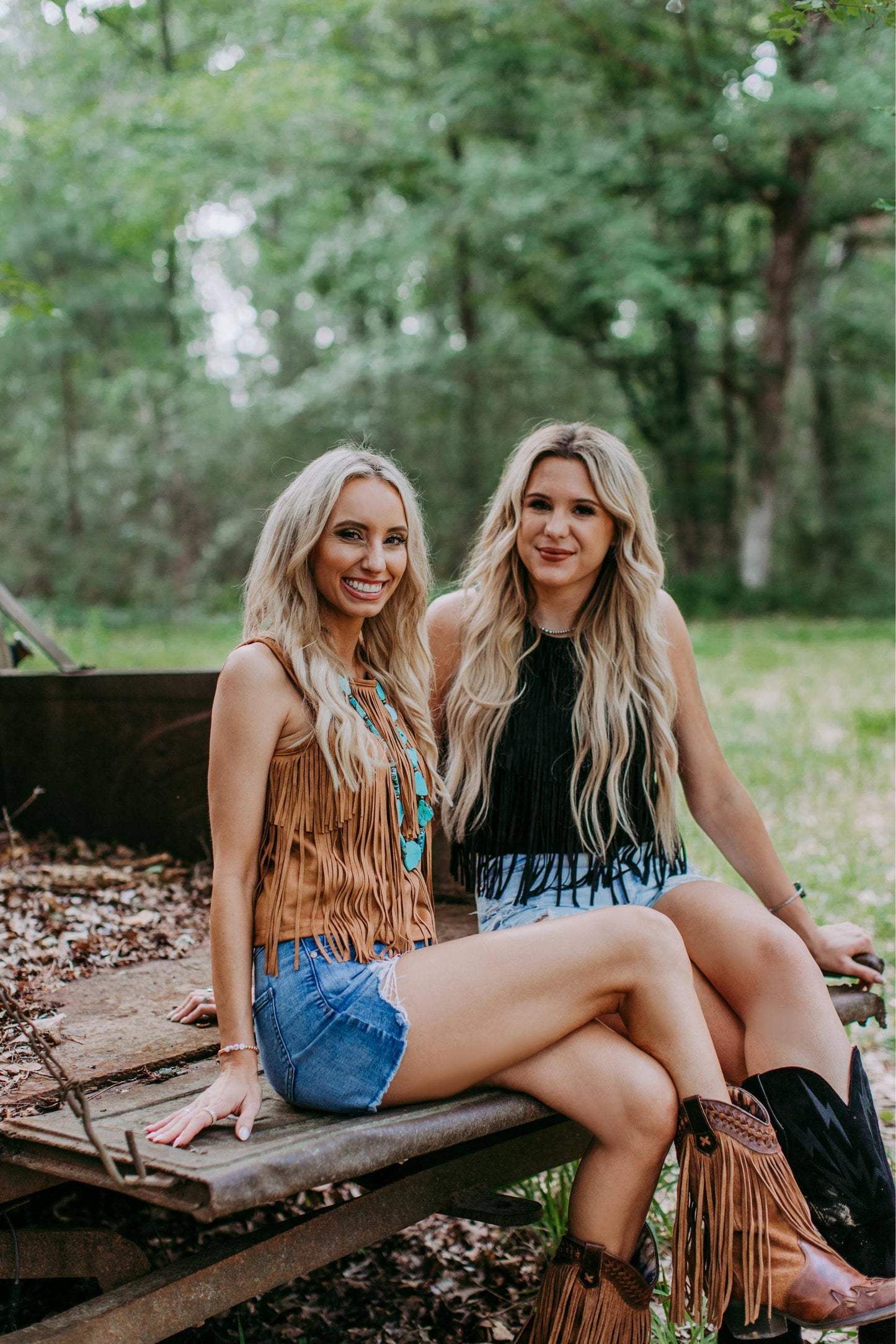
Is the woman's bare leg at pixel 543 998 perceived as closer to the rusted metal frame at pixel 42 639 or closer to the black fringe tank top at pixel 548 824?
the black fringe tank top at pixel 548 824

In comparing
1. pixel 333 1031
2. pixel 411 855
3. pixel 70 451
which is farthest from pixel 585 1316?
pixel 70 451

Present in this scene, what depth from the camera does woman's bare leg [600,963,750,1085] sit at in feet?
8.38

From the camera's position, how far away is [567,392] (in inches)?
829

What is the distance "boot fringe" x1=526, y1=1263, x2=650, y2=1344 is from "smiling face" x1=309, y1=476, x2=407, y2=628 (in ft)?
4.34

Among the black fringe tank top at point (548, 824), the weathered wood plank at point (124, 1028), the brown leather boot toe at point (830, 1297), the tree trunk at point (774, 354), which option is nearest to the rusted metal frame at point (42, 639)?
the weathered wood plank at point (124, 1028)

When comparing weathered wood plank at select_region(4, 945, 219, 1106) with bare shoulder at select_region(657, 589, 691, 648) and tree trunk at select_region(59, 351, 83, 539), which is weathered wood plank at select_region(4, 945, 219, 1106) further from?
tree trunk at select_region(59, 351, 83, 539)

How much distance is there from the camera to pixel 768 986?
2.53m

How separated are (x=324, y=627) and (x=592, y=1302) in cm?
136

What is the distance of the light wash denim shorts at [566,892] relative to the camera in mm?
2871

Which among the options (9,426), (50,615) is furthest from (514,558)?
(9,426)

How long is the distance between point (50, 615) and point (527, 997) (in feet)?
66.1

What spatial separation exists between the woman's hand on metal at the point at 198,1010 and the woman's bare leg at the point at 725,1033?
110 cm

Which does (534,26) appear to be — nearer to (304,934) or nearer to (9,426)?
(9,426)

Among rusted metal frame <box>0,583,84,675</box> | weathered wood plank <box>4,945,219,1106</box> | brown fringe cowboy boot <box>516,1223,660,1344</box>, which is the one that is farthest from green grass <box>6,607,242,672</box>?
brown fringe cowboy boot <box>516,1223,660,1344</box>
